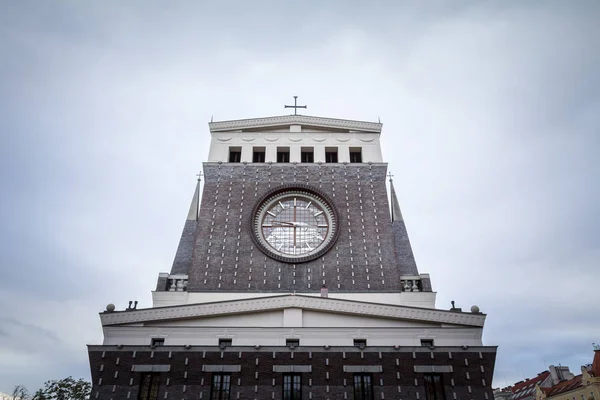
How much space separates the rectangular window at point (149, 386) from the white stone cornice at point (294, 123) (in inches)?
936

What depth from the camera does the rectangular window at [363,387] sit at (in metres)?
27.6

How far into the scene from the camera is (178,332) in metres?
30.4

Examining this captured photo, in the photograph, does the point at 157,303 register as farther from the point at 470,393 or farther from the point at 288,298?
the point at 470,393

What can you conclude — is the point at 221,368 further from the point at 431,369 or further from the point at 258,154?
the point at 258,154

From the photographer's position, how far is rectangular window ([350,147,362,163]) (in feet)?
147

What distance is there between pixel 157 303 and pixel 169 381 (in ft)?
25.6

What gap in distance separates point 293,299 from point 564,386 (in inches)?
2014

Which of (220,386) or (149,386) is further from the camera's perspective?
(149,386)

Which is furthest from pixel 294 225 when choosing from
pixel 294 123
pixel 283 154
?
pixel 294 123

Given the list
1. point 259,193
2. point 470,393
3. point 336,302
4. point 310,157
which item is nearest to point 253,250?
point 259,193

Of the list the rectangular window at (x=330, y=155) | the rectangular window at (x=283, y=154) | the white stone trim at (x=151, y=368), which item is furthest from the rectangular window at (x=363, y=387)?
the rectangular window at (x=283, y=154)

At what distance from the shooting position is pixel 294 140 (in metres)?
44.9

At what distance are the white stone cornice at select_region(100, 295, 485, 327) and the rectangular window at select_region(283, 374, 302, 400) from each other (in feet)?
15.4

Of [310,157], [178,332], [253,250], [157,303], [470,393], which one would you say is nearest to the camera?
[470,393]
